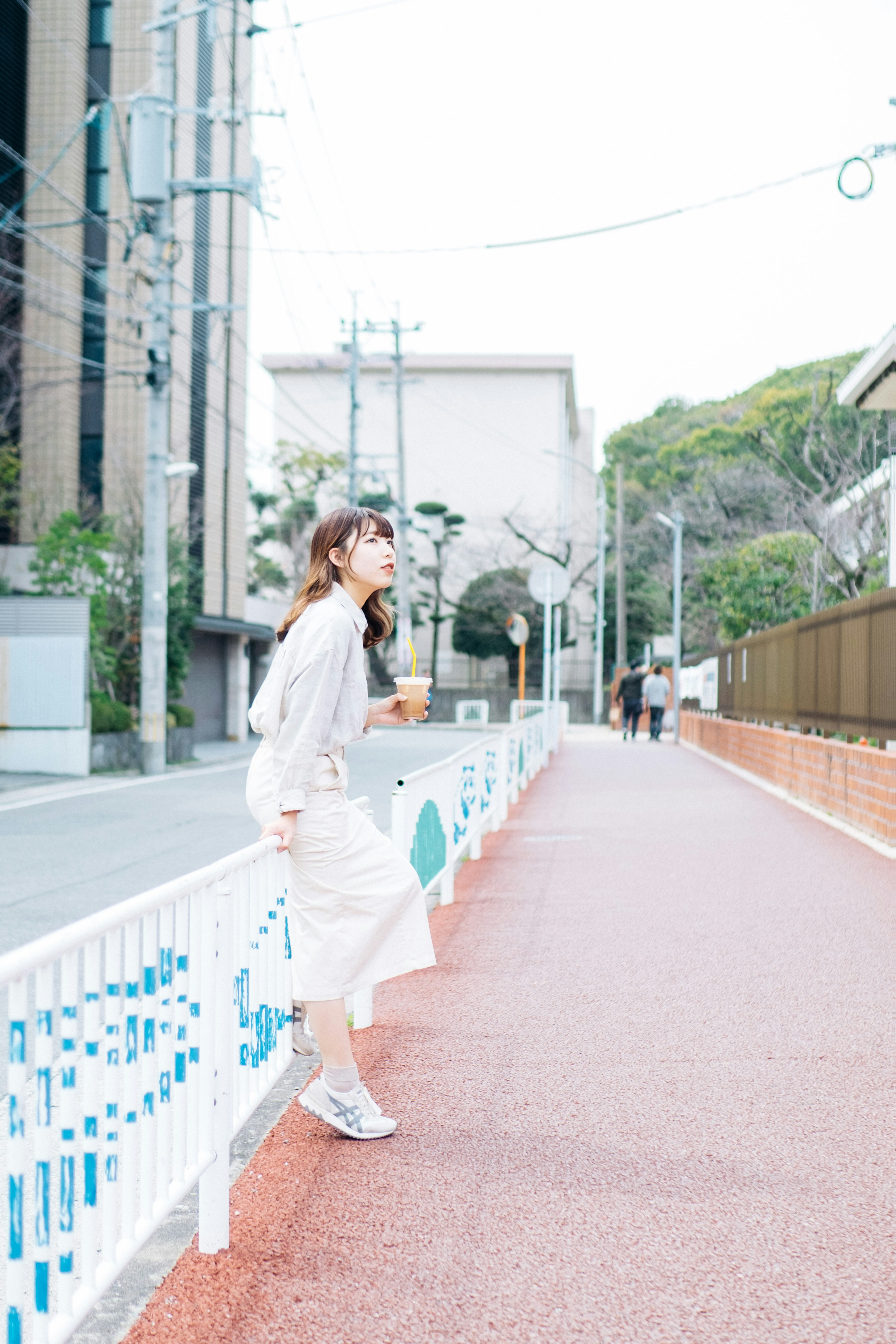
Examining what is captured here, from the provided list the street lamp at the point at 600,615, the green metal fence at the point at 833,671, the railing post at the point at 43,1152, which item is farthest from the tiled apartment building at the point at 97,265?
the railing post at the point at 43,1152

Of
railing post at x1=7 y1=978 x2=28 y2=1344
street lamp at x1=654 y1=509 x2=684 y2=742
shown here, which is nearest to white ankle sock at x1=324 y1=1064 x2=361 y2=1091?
railing post at x1=7 y1=978 x2=28 y2=1344

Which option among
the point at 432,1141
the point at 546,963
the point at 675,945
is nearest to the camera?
the point at 432,1141

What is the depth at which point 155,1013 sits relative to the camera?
256cm

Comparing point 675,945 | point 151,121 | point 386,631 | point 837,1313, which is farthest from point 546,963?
point 151,121

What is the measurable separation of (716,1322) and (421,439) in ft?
161

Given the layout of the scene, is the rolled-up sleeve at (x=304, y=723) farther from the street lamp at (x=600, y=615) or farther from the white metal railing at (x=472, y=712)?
the street lamp at (x=600, y=615)

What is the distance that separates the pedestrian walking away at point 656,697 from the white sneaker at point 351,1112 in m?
26.4

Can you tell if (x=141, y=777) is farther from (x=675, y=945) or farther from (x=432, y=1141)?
(x=432, y=1141)

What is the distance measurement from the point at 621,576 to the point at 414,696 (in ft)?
131

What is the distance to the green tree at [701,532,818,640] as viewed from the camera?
90.5 ft

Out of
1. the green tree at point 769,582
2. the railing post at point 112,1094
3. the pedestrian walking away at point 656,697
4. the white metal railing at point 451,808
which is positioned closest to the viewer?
the railing post at point 112,1094

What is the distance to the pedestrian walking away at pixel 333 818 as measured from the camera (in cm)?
331

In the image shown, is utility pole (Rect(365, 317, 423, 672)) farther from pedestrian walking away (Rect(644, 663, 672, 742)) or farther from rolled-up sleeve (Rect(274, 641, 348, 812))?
rolled-up sleeve (Rect(274, 641, 348, 812))

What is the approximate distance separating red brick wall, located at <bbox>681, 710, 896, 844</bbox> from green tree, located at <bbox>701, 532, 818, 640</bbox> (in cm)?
756
